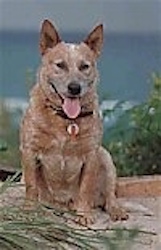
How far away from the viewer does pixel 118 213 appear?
397cm

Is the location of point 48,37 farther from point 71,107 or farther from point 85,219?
point 85,219

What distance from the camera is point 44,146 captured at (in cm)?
382

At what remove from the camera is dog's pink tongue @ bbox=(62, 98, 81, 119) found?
3748 millimetres

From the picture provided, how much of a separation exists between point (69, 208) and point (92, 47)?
787 mm

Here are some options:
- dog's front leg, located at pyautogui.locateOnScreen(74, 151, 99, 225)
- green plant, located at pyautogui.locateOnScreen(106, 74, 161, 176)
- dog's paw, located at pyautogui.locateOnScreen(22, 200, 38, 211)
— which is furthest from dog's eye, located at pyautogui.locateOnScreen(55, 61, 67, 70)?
green plant, located at pyautogui.locateOnScreen(106, 74, 161, 176)

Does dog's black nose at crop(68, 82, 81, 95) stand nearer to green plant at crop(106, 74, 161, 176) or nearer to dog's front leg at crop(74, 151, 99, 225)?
dog's front leg at crop(74, 151, 99, 225)

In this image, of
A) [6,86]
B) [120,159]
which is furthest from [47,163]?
[6,86]

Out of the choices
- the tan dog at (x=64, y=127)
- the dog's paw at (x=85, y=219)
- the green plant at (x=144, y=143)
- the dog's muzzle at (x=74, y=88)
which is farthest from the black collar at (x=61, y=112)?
the green plant at (x=144, y=143)

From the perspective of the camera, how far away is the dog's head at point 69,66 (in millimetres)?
3695

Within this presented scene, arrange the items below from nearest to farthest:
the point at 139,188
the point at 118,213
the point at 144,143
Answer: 1. the point at 118,213
2. the point at 139,188
3. the point at 144,143

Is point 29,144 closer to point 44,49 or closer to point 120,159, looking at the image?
point 44,49

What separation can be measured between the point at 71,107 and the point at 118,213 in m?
0.59

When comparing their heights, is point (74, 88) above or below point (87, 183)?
above

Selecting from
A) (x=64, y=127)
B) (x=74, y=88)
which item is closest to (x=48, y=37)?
(x=74, y=88)
